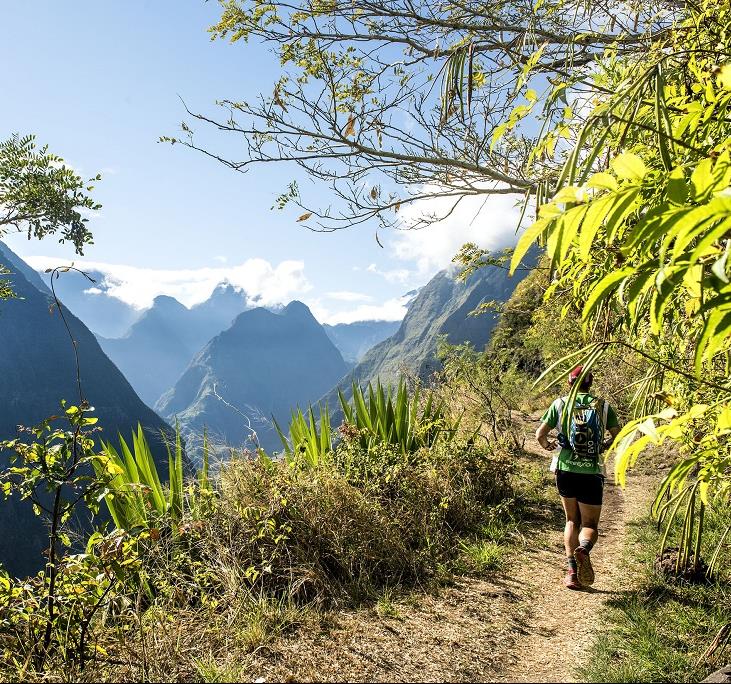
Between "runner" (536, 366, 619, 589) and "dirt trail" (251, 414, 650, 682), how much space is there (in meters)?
0.36

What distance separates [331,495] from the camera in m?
4.83

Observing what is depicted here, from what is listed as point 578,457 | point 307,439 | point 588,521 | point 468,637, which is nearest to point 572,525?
point 588,521

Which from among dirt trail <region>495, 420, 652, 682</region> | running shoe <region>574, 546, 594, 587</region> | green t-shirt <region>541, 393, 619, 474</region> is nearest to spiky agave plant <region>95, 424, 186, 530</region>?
dirt trail <region>495, 420, 652, 682</region>

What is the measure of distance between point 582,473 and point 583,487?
14cm

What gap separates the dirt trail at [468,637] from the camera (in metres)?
3.10

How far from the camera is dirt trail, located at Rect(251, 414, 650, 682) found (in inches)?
122

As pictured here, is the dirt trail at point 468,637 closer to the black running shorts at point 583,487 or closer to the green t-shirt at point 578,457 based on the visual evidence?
the black running shorts at point 583,487

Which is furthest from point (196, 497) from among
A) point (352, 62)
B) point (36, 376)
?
point (36, 376)

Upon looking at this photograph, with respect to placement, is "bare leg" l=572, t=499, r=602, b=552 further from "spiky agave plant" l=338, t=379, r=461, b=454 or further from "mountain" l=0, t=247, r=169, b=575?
"mountain" l=0, t=247, r=169, b=575

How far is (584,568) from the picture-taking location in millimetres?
4422

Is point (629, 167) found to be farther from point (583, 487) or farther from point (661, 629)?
point (583, 487)

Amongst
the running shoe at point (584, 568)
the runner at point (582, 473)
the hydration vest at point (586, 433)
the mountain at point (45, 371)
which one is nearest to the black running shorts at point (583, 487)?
the runner at point (582, 473)

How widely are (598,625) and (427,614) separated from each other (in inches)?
49.8

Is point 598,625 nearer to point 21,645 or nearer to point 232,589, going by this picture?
point 232,589
